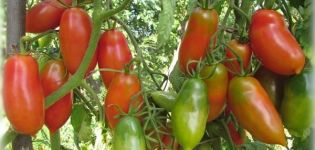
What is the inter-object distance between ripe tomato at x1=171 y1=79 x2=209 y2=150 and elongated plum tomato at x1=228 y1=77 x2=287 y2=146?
59mm

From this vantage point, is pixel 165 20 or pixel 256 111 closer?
pixel 165 20

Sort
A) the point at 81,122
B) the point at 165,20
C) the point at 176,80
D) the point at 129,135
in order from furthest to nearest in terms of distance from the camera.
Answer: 1. the point at 81,122
2. the point at 176,80
3. the point at 129,135
4. the point at 165,20

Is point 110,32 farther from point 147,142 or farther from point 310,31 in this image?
point 310,31

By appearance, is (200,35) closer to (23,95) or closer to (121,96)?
(121,96)

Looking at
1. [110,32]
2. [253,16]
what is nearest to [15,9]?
[110,32]

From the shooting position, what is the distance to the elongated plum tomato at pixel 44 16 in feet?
3.64

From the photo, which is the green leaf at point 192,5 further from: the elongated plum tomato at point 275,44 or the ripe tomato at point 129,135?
the ripe tomato at point 129,135

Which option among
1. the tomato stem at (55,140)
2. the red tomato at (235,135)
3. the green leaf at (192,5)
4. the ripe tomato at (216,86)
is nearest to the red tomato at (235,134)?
the red tomato at (235,135)

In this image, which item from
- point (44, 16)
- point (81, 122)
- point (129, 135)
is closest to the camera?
point (129, 135)

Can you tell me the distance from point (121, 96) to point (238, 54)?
0.23 metres

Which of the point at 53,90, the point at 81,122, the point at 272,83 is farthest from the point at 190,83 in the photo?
the point at 81,122

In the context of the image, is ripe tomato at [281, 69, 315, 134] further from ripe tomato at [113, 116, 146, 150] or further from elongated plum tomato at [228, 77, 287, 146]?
ripe tomato at [113, 116, 146, 150]

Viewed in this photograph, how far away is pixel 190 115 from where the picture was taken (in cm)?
100

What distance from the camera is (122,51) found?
1.14m
